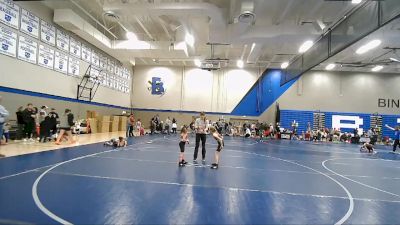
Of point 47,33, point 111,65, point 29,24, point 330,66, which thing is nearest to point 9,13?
point 29,24

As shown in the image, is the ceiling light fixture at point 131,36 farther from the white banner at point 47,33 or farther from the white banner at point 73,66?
the white banner at point 47,33

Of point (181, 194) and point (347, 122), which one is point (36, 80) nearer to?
point (181, 194)

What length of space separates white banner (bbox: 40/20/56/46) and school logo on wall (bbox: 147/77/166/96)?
Answer: 13949mm

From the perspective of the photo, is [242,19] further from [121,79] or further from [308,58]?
[121,79]

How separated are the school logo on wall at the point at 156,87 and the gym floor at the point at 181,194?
68.9 ft

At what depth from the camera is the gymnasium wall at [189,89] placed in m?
28.3

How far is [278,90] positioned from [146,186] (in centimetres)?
2519

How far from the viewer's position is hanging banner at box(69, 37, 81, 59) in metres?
16.6

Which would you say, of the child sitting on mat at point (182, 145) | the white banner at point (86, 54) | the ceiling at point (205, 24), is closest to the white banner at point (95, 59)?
the white banner at point (86, 54)

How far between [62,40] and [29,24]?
260 centimetres

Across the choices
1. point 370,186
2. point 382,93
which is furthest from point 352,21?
point 382,93

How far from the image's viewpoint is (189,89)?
2852cm

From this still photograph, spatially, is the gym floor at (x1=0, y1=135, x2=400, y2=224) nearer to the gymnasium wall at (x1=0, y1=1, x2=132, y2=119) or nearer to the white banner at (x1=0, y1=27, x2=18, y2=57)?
the gymnasium wall at (x1=0, y1=1, x2=132, y2=119)

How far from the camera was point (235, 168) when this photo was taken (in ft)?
25.4
